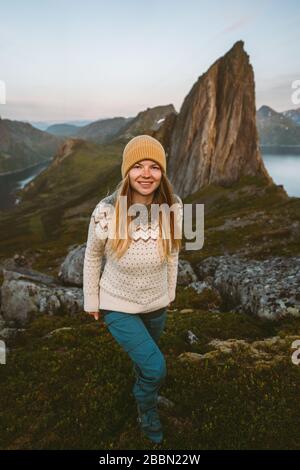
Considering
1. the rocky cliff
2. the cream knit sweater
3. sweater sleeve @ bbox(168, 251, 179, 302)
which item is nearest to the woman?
the cream knit sweater

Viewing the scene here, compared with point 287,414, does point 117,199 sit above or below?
above

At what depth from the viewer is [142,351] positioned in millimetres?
6375

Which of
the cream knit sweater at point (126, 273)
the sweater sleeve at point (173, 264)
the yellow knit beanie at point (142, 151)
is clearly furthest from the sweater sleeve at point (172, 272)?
the yellow knit beanie at point (142, 151)

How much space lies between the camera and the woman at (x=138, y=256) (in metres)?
6.49

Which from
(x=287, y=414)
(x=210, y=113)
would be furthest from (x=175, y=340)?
(x=210, y=113)

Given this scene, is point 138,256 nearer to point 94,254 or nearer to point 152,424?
point 94,254

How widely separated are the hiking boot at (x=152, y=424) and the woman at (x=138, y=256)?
5 centimetres

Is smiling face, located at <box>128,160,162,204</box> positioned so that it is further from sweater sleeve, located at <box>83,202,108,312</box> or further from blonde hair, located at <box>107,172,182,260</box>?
sweater sleeve, located at <box>83,202,108,312</box>

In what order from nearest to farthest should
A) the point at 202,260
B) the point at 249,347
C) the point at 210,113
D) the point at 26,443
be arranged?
1. the point at 26,443
2. the point at 249,347
3. the point at 202,260
4. the point at 210,113

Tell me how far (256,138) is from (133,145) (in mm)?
86766

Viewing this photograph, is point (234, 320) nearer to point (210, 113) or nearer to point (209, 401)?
point (209, 401)

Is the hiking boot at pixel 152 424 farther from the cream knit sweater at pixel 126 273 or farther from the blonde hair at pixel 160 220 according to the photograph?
the blonde hair at pixel 160 220

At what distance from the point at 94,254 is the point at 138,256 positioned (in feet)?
2.91
